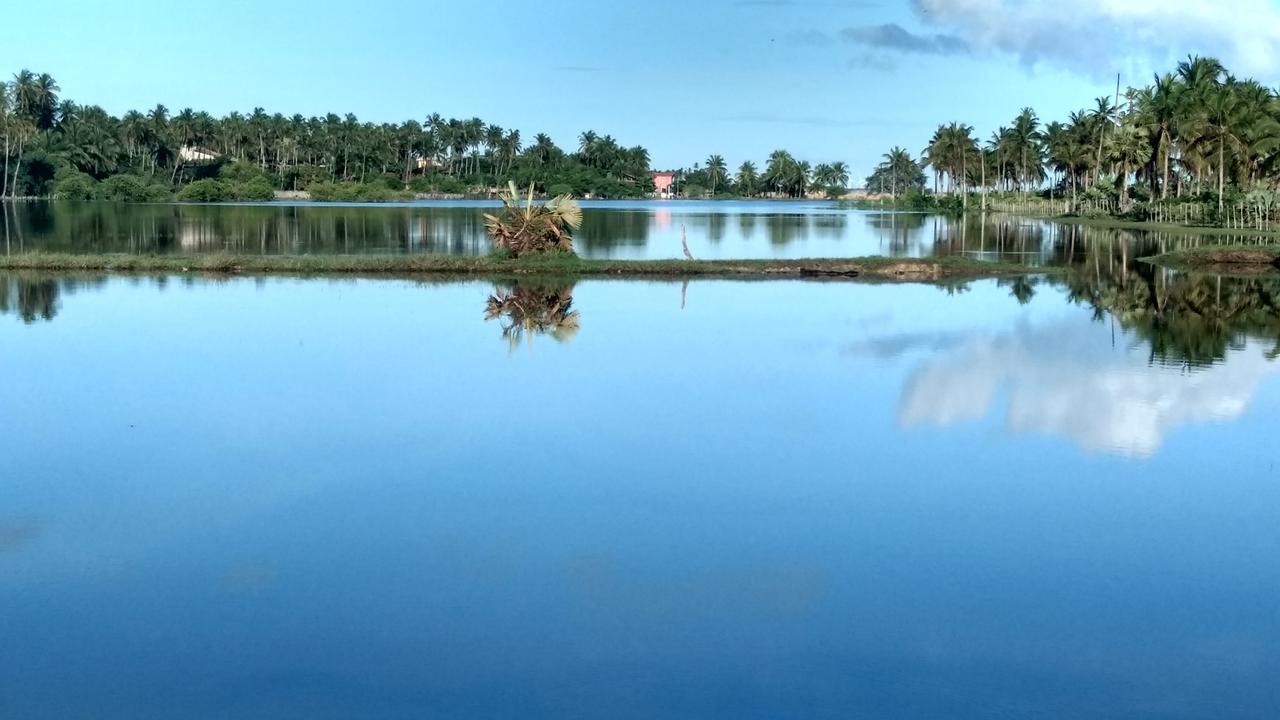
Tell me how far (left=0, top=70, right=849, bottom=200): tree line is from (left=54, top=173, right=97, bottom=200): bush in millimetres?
84

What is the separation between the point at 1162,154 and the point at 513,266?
4975 cm

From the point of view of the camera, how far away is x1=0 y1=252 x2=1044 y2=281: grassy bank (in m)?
35.8

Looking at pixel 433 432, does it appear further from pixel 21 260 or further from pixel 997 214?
pixel 997 214

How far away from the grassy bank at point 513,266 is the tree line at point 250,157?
7777 cm

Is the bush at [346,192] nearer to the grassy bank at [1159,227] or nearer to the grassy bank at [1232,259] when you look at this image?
the grassy bank at [1159,227]

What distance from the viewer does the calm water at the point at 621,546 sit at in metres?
8.20

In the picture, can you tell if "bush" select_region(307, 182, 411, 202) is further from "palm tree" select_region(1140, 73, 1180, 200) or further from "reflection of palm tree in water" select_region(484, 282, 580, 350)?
"reflection of palm tree in water" select_region(484, 282, 580, 350)

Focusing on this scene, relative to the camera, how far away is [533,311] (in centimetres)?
2758

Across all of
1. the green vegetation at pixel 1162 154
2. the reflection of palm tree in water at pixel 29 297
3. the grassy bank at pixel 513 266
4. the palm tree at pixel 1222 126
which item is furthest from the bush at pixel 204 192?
the reflection of palm tree in water at pixel 29 297

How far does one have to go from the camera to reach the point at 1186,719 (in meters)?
7.76

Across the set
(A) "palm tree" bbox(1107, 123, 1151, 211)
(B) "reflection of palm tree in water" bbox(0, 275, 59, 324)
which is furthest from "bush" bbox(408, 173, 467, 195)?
(B) "reflection of palm tree in water" bbox(0, 275, 59, 324)

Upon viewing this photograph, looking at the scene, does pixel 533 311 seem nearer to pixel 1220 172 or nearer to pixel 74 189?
pixel 1220 172

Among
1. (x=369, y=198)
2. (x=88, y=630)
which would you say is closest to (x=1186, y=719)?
(x=88, y=630)

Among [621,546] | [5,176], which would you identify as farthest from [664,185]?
[621,546]
